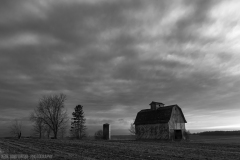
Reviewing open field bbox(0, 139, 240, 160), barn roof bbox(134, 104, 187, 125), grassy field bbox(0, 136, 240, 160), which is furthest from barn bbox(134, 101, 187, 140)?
open field bbox(0, 139, 240, 160)

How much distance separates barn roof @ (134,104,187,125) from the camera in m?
44.5

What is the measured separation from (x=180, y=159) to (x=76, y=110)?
6602 cm

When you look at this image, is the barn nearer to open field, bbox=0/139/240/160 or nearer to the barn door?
the barn door

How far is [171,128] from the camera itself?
143 feet

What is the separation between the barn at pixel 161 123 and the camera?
143 feet

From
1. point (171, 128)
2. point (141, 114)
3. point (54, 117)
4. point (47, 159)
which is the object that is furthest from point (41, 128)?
point (47, 159)

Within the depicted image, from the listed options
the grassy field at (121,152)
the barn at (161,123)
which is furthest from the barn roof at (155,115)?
the grassy field at (121,152)

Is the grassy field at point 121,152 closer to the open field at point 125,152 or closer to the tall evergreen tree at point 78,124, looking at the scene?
the open field at point 125,152

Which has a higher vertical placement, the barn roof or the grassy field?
the barn roof

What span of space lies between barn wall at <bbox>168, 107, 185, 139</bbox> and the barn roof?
3.89ft

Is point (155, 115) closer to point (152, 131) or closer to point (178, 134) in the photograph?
point (152, 131)

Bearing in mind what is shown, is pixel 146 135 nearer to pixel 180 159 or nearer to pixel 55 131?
pixel 55 131

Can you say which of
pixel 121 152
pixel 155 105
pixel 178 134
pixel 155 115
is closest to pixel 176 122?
pixel 178 134

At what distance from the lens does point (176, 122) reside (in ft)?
149
